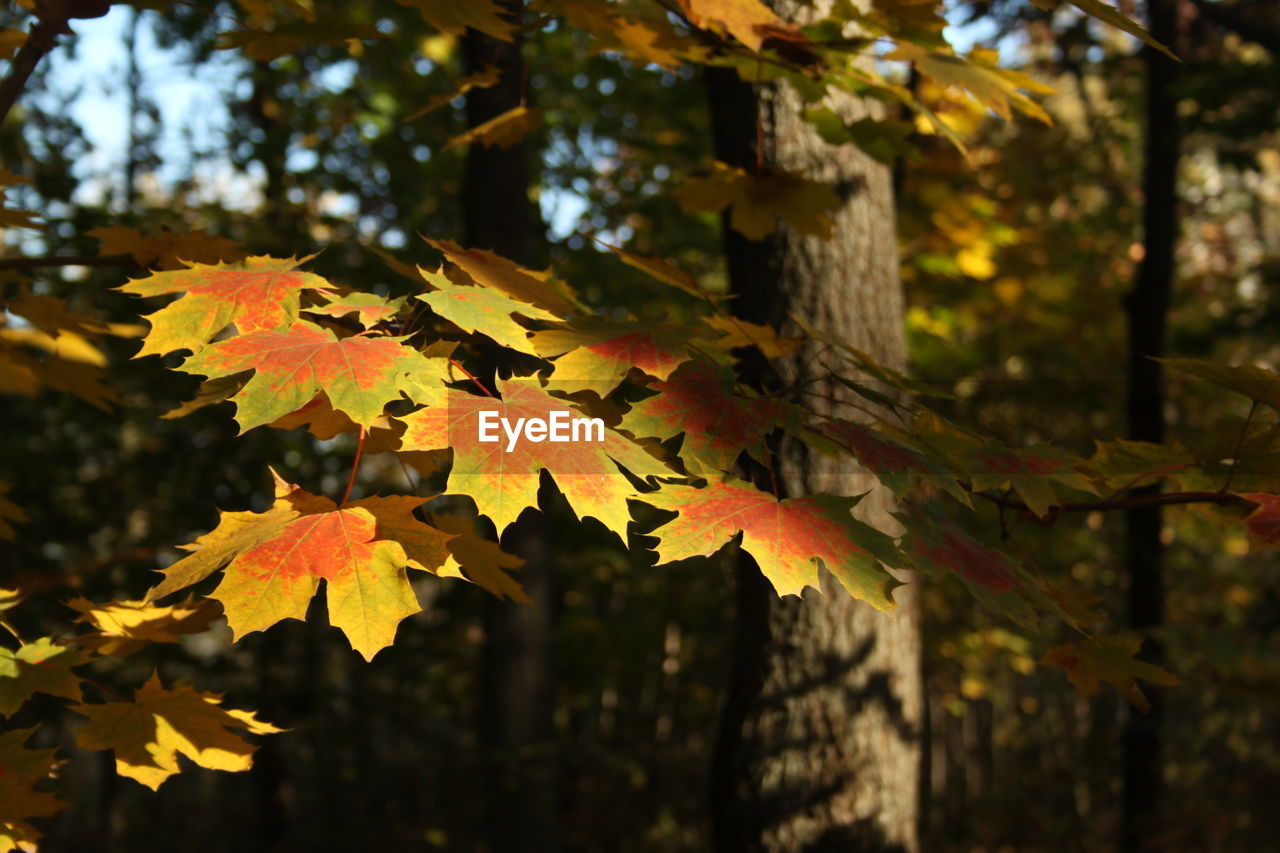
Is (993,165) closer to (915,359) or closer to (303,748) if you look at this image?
(915,359)

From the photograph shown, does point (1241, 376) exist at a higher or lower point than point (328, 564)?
higher

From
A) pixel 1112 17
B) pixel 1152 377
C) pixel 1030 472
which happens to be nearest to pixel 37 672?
pixel 1030 472

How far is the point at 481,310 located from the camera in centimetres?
140

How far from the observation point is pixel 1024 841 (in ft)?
25.3

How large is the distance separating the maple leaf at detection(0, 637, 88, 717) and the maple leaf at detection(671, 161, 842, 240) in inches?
66.3

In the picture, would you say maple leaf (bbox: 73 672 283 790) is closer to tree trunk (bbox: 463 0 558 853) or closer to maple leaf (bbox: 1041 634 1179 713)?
maple leaf (bbox: 1041 634 1179 713)

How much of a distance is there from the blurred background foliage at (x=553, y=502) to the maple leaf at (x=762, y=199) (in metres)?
2.59

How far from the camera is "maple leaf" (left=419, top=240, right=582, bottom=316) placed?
1.56 m

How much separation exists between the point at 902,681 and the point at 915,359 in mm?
4399

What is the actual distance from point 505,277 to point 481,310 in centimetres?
22

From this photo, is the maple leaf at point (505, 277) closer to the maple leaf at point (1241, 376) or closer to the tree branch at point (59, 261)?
the tree branch at point (59, 261)

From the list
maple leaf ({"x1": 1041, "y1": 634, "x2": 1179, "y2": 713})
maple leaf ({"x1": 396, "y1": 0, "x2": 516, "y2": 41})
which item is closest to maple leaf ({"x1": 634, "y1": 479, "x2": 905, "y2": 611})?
maple leaf ({"x1": 1041, "y1": 634, "x2": 1179, "y2": 713})

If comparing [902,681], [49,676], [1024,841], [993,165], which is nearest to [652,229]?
[993,165]

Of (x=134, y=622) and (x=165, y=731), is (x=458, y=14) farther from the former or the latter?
(x=165, y=731)
